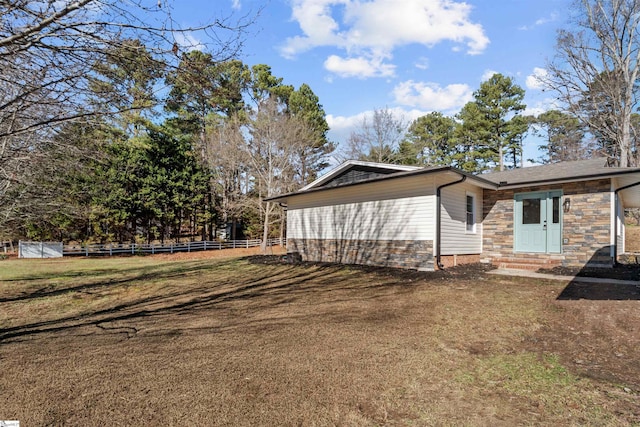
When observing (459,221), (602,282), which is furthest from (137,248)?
(602,282)

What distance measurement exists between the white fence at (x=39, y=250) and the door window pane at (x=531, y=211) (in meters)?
21.6

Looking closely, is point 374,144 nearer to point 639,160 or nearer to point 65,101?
point 639,160

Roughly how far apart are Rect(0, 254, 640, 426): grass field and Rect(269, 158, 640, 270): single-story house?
298 centimetres

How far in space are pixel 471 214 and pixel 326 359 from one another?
8.60m

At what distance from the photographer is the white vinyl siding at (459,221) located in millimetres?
8719

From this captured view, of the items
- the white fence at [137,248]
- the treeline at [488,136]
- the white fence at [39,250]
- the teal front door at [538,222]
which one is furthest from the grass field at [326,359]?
the treeline at [488,136]

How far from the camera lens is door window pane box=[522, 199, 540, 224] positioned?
9328mm

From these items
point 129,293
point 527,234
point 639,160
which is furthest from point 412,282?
point 639,160

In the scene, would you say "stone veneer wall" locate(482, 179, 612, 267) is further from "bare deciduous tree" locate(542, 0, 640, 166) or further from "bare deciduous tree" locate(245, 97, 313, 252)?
"bare deciduous tree" locate(245, 97, 313, 252)

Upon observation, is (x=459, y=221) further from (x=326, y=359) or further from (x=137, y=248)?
(x=137, y=248)

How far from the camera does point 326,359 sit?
120 inches

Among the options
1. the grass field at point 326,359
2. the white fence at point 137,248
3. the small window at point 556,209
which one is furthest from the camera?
the white fence at point 137,248

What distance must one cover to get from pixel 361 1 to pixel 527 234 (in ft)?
27.4

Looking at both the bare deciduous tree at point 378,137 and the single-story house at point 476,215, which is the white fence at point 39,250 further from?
the bare deciduous tree at point 378,137
